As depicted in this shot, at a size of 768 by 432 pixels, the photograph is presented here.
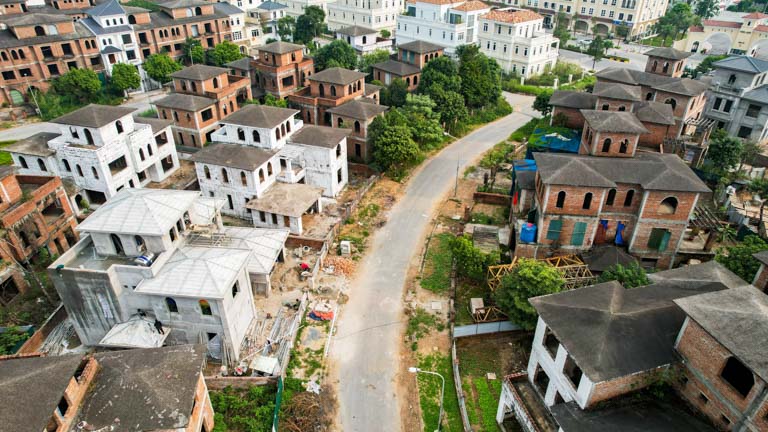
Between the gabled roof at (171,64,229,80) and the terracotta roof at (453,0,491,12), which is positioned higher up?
the terracotta roof at (453,0,491,12)

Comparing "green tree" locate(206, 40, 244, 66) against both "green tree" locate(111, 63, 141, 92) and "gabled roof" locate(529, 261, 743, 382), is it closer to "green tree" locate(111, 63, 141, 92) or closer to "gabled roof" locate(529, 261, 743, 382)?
"green tree" locate(111, 63, 141, 92)

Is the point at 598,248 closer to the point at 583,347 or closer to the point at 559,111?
the point at 583,347

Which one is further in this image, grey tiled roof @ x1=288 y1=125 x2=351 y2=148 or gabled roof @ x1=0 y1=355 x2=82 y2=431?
grey tiled roof @ x1=288 y1=125 x2=351 y2=148

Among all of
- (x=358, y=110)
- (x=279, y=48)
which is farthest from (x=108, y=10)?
(x=358, y=110)

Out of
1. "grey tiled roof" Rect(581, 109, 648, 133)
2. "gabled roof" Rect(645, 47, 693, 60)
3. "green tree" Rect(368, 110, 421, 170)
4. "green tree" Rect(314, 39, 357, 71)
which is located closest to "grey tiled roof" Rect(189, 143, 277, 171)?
"green tree" Rect(368, 110, 421, 170)

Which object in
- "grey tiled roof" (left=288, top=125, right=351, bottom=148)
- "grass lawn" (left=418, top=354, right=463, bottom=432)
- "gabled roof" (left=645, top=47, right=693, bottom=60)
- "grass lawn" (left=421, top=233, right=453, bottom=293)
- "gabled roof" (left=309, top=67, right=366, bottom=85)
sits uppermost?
"gabled roof" (left=645, top=47, right=693, bottom=60)

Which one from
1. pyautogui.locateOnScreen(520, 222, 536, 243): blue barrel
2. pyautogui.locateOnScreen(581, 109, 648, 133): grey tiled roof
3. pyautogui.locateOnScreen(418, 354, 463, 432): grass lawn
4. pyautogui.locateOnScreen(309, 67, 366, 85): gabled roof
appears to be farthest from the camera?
pyautogui.locateOnScreen(309, 67, 366, 85): gabled roof

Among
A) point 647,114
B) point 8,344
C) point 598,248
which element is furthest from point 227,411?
point 647,114
